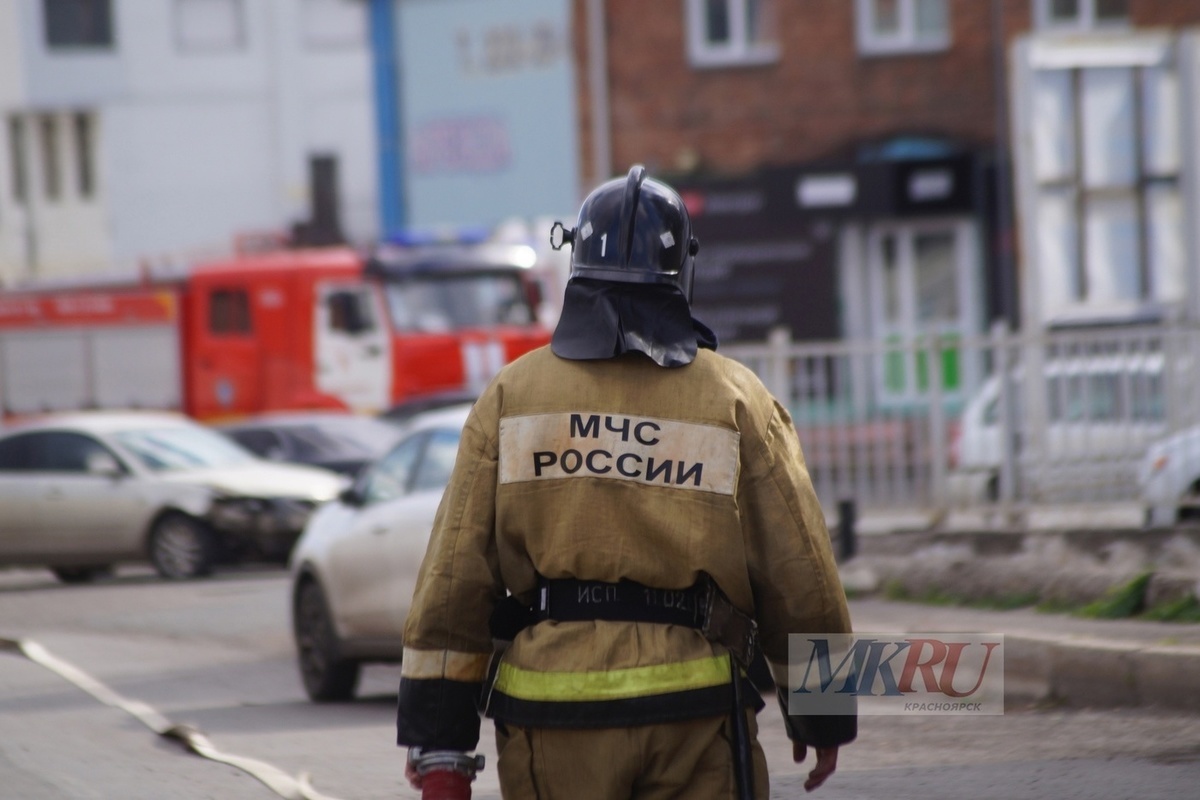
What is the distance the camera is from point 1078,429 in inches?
445

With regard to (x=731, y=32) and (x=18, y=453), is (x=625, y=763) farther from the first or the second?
(x=731, y=32)

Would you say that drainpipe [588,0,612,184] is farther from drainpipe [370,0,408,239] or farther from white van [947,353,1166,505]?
white van [947,353,1166,505]

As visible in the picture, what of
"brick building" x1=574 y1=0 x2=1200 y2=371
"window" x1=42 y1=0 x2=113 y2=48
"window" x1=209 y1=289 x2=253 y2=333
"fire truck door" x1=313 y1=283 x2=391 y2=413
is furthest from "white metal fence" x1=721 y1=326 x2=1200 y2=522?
"window" x1=42 y1=0 x2=113 y2=48

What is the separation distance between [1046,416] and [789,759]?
4.67 metres

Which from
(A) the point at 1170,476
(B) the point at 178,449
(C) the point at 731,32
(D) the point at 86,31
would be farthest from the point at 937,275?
(D) the point at 86,31

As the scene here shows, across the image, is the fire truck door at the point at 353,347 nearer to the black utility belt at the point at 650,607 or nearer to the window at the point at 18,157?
the black utility belt at the point at 650,607

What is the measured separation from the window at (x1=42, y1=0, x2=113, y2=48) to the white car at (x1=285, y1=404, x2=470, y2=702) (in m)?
36.4

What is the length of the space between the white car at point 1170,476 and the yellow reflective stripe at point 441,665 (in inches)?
331

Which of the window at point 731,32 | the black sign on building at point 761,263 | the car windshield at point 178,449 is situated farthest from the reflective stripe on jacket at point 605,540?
the window at point 731,32

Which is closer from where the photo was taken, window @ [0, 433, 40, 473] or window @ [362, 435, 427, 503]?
window @ [362, 435, 427, 503]

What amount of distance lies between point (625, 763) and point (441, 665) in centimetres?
37

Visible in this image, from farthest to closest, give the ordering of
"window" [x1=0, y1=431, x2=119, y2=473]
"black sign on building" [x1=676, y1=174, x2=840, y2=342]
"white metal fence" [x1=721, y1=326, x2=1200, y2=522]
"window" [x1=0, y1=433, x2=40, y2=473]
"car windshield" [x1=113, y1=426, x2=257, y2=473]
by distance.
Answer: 1. "black sign on building" [x1=676, y1=174, x2=840, y2=342]
2. "window" [x1=0, y1=433, x2=40, y2=473]
3. "window" [x1=0, y1=431, x2=119, y2=473]
4. "car windshield" [x1=113, y1=426, x2=257, y2=473]
5. "white metal fence" [x1=721, y1=326, x2=1200, y2=522]

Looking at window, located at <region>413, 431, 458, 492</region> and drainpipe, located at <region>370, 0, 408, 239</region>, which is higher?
drainpipe, located at <region>370, 0, 408, 239</region>

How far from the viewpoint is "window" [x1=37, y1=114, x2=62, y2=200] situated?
4356 centimetres
